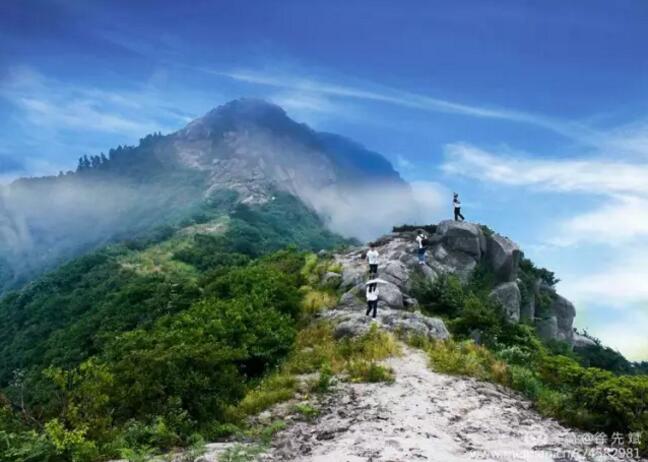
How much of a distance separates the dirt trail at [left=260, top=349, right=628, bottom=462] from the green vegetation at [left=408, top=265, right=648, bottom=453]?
689 mm

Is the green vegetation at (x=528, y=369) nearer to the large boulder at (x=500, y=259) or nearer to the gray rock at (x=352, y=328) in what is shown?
the gray rock at (x=352, y=328)

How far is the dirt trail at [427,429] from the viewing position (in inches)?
406

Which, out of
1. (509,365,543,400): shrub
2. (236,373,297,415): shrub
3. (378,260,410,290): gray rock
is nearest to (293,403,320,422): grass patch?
(236,373,297,415): shrub

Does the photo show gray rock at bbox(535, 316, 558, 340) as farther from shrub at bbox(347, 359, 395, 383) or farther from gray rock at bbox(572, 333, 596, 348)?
shrub at bbox(347, 359, 395, 383)

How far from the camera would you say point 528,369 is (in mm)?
18562

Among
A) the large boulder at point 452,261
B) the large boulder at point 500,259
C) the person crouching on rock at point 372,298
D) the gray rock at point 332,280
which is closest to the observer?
the person crouching on rock at point 372,298

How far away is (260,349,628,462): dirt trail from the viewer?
1031cm

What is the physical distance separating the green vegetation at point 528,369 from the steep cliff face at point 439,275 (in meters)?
1.39

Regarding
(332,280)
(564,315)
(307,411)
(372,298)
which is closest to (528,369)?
(372,298)

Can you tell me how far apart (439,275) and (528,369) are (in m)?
11.4

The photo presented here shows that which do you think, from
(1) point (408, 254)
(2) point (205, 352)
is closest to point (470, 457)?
(2) point (205, 352)

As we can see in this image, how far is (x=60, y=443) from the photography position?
970 cm

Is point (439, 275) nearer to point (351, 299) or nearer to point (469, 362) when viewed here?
point (351, 299)

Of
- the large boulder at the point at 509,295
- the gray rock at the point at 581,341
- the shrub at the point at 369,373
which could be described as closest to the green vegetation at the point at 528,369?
the shrub at the point at 369,373
